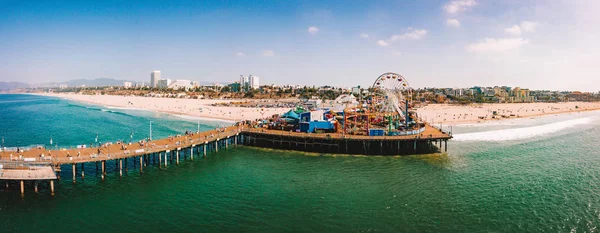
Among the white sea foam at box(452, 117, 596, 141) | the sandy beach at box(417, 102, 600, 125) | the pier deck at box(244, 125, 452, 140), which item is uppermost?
the sandy beach at box(417, 102, 600, 125)

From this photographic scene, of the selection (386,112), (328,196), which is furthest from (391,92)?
(328,196)

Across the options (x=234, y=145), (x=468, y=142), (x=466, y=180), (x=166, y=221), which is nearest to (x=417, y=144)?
(x=468, y=142)

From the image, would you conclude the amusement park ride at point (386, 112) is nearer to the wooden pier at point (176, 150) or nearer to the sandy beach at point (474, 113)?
the wooden pier at point (176, 150)

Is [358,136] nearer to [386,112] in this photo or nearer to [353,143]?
[353,143]

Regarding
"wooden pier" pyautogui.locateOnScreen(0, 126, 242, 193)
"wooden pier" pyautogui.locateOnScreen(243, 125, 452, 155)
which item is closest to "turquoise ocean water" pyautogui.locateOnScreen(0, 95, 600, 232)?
"wooden pier" pyautogui.locateOnScreen(0, 126, 242, 193)

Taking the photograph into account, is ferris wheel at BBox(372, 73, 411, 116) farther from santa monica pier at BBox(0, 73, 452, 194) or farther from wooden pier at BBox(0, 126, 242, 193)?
wooden pier at BBox(0, 126, 242, 193)

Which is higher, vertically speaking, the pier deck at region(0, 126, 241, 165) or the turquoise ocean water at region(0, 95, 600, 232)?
the pier deck at region(0, 126, 241, 165)

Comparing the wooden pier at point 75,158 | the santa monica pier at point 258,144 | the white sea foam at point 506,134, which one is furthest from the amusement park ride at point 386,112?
the wooden pier at point 75,158
